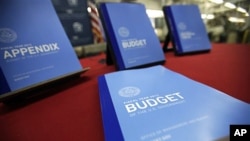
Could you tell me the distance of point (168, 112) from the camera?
0.42 metres

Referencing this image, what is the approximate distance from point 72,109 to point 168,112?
285mm

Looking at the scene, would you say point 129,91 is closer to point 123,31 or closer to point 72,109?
point 72,109

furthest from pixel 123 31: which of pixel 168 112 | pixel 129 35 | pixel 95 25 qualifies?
pixel 95 25

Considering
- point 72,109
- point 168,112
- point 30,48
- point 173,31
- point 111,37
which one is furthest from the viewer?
point 173,31

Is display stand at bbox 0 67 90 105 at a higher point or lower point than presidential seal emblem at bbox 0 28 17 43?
lower

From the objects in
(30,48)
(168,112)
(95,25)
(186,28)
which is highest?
(95,25)

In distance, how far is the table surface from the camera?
43 centimetres

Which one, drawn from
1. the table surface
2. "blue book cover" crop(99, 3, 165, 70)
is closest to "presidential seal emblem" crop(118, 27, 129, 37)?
"blue book cover" crop(99, 3, 165, 70)

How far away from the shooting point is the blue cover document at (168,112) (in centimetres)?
35

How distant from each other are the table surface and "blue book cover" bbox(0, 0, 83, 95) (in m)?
0.07

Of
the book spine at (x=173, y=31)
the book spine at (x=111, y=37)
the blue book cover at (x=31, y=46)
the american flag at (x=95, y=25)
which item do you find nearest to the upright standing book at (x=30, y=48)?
the blue book cover at (x=31, y=46)

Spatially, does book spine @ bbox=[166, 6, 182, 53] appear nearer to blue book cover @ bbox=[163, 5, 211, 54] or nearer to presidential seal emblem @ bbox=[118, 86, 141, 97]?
blue book cover @ bbox=[163, 5, 211, 54]

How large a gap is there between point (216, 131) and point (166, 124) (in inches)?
3.7

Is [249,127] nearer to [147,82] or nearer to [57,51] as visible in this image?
[147,82]
